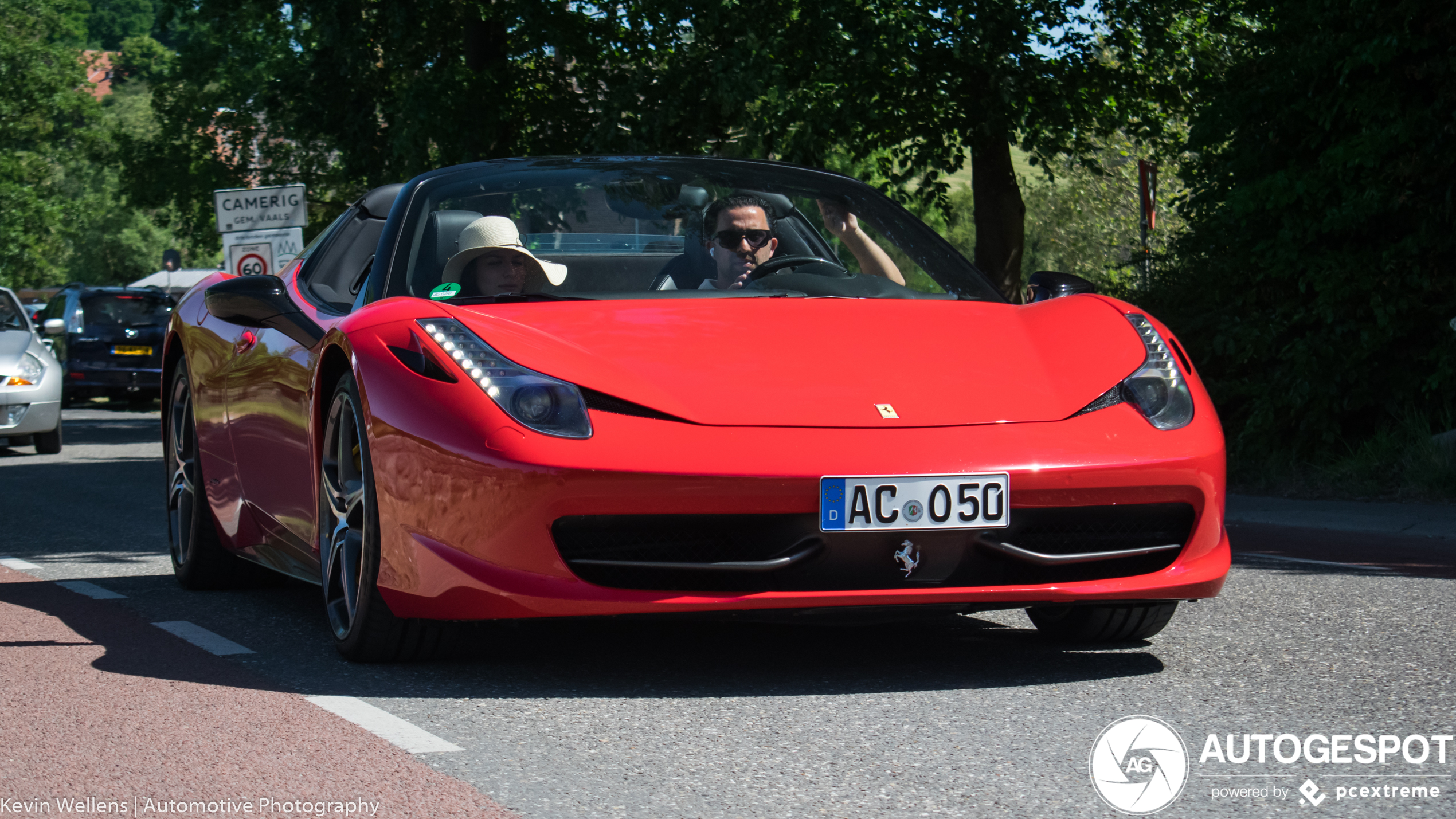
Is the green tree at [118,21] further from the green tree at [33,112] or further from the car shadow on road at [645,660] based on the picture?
the car shadow on road at [645,660]

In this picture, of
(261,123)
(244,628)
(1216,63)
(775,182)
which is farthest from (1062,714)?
(261,123)

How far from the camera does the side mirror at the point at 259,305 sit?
536cm

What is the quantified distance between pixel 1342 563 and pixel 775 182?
3.13 m

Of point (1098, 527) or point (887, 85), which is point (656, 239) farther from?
point (887, 85)

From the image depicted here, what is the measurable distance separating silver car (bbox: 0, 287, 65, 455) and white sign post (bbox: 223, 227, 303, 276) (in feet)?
8.54

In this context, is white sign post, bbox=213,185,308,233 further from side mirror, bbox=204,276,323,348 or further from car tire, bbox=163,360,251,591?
side mirror, bbox=204,276,323,348

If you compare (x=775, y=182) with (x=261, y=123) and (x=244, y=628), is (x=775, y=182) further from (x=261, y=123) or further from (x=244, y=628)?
(x=261, y=123)

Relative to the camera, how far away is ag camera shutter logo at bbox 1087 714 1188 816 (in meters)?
3.31

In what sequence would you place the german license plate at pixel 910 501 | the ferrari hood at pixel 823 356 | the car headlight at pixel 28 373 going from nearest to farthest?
the german license plate at pixel 910 501, the ferrari hood at pixel 823 356, the car headlight at pixel 28 373

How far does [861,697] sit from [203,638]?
220 cm

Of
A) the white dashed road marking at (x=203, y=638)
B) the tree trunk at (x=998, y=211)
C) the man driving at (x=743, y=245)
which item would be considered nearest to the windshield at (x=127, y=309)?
the tree trunk at (x=998, y=211)

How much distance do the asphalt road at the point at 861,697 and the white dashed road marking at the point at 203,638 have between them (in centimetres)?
5

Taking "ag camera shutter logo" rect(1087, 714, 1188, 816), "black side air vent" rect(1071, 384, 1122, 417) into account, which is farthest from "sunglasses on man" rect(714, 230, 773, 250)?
"ag camera shutter logo" rect(1087, 714, 1188, 816)

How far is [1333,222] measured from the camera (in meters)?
11.5
